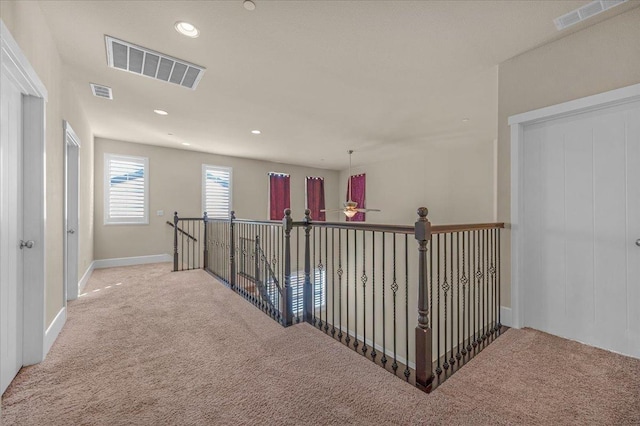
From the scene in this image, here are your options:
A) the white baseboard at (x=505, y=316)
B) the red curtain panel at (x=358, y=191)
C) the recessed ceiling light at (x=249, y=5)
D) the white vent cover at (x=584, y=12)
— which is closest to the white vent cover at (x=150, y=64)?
the recessed ceiling light at (x=249, y=5)

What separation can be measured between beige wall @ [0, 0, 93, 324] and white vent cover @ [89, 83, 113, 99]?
0.33 meters

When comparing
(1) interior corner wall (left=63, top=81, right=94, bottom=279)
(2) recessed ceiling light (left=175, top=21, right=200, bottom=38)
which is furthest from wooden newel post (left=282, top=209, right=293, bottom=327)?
(1) interior corner wall (left=63, top=81, right=94, bottom=279)

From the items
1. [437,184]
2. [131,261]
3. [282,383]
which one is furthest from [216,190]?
[282,383]

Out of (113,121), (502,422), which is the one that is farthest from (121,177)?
(502,422)

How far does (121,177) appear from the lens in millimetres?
5582

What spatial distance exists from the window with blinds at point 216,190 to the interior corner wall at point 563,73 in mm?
5990

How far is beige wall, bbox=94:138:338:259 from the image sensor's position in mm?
5387

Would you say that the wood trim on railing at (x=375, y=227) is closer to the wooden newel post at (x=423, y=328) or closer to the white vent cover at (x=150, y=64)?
the wooden newel post at (x=423, y=328)

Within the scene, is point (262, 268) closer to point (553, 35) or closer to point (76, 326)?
point (76, 326)

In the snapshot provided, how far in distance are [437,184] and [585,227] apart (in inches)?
181

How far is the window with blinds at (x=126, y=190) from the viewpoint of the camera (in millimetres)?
5445

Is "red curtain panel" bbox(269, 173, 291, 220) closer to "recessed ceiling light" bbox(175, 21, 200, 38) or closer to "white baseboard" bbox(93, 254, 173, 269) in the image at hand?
"white baseboard" bbox(93, 254, 173, 269)

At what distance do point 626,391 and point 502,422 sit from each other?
936 millimetres

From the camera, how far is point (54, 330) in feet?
7.50
